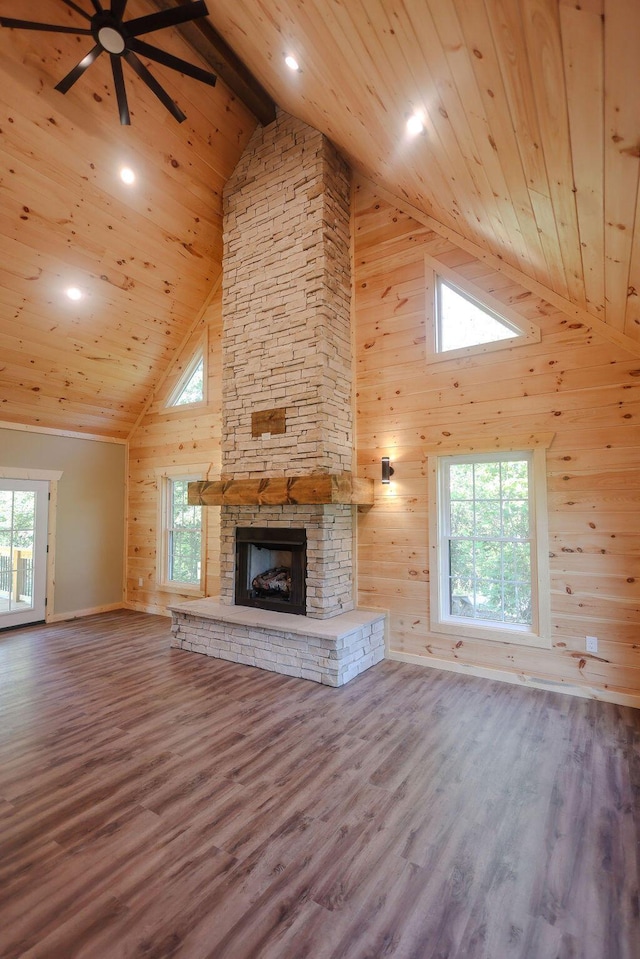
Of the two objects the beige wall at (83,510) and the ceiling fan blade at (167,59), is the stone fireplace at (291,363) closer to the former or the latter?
the ceiling fan blade at (167,59)

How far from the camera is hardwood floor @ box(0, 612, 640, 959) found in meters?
1.62

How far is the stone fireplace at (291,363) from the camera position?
14.2ft

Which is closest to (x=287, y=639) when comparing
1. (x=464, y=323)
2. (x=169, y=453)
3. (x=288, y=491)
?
(x=288, y=491)

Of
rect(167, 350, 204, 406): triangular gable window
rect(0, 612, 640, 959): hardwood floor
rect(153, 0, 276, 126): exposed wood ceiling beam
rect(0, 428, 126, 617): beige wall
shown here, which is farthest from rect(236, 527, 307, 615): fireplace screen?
rect(153, 0, 276, 126): exposed wood ceiling beam

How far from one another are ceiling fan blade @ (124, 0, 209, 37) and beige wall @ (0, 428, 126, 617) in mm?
4634

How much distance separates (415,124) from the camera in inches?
119

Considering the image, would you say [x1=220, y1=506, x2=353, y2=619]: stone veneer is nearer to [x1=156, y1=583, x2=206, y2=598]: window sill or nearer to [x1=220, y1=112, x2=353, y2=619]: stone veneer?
[x1=220, y1=112, x2=353, y2=619]: stone veneer

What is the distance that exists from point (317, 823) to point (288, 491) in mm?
2537

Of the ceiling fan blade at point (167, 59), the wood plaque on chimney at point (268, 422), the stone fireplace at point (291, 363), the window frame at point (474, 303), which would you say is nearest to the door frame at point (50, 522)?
the stone fireplace at point (291, 363)

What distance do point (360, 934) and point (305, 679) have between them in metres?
2.37

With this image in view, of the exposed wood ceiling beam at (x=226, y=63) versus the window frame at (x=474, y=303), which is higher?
the exposed wood ceiling beam at (x=226, y=63)

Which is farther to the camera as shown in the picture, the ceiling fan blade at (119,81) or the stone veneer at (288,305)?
the stone veneer at (288,305)

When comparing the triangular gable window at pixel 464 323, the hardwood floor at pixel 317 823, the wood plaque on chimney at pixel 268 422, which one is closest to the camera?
the hardwood floor at pixel 317 823

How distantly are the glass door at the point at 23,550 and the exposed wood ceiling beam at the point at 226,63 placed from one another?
5108mm
